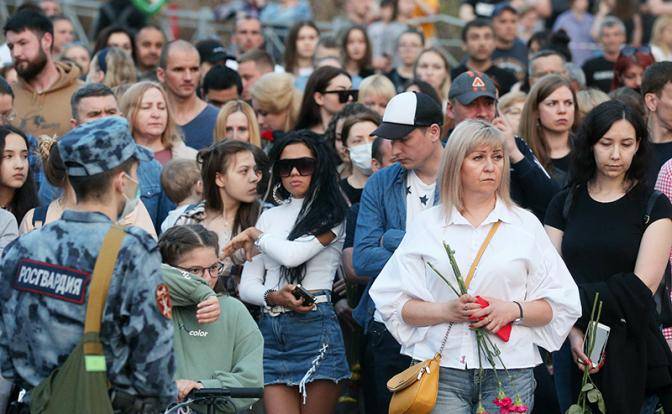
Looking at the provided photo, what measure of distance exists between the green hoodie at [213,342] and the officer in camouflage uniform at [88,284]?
103 cm

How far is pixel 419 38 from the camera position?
13562 mm

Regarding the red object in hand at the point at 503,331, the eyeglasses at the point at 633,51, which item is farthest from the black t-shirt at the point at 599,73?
the red object in hand at the point at 503,331

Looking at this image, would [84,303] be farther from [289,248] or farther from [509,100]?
[509,100]

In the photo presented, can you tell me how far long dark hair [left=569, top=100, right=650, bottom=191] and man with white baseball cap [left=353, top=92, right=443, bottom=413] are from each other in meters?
0.79

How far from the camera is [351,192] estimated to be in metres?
8.68

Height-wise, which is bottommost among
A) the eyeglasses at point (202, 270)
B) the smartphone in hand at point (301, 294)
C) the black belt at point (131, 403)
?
the smartphone in hand at point (301, 294)

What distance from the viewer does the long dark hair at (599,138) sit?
701 centimetres

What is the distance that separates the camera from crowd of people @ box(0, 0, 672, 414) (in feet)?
16.4

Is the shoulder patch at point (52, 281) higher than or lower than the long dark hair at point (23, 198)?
higher

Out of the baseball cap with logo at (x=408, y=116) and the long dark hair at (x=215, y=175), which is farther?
the long dark hair at (x=215, y=175)

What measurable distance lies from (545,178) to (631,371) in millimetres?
1472

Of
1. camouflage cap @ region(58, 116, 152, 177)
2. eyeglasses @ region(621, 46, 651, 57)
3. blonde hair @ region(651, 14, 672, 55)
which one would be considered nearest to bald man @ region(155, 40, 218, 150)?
eyeglasses @ region(621, 46, 651, 57)

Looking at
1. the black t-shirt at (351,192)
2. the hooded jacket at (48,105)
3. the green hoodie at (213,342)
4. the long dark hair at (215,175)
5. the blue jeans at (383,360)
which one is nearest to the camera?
the green hoodie at (213,342)

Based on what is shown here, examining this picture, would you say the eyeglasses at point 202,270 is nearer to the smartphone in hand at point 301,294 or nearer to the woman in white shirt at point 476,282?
the woman in white shirt at point 476,282
